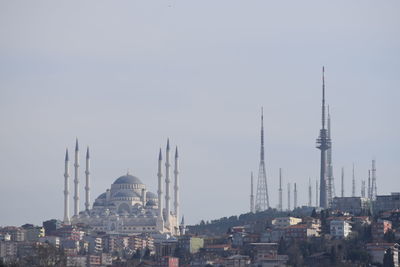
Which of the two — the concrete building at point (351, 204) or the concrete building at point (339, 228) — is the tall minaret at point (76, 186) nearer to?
the concrete building at point (351, 204)

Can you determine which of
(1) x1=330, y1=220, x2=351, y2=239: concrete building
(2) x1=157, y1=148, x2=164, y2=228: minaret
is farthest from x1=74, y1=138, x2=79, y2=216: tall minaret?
(1) x1=330, y1=220, x2=351, y2=239: concrete building

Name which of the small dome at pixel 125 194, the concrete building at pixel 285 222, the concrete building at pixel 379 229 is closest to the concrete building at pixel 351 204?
the concrete building at pixel 285 222

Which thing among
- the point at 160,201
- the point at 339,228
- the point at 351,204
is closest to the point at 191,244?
the point at 339,228

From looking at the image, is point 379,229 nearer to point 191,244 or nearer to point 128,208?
point 191,244

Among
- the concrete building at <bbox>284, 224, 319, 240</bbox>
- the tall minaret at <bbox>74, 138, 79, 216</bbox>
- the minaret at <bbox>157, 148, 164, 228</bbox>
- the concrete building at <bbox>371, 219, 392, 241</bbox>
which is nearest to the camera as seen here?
the concrete building at <bbox>371, 219, 392, 241</bbox>

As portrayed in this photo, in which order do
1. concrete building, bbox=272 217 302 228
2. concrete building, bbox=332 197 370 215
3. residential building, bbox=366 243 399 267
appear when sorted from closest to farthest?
residential building, bbox=366 243 399 267 < concrete building, bbox=272 217 302 228 < concrete building, bbox=332 197 370 215

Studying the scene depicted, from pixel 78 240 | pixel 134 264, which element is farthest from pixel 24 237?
pixel 134 264

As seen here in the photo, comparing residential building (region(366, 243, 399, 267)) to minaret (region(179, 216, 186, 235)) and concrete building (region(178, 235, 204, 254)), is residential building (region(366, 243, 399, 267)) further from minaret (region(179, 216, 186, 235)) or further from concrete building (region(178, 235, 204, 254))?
minaret (region(179, 216, 186, 235))
